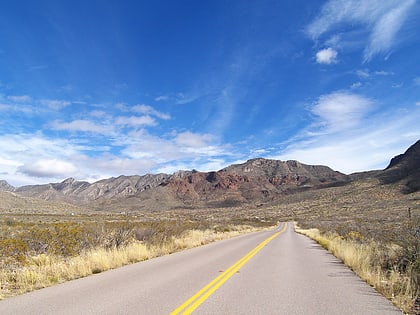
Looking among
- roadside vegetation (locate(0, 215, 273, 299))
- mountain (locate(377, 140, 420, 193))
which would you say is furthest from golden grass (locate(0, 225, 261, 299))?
mountain (locate(377, 140, 420, 193))

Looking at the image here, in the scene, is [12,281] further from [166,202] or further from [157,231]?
[166,202]

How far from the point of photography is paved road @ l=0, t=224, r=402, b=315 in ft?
20.8

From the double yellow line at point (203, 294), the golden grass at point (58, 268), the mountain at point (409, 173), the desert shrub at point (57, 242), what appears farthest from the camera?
the mountain at point (409, 173)

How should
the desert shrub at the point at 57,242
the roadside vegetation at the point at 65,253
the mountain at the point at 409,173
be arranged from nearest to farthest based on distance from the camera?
the roadside vegetation at the point at 65,253, the desert shrub at the point at 57,242, the mountain at the point at 409,173

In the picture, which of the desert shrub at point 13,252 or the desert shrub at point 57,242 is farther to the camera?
the desert shrub at point 57,242

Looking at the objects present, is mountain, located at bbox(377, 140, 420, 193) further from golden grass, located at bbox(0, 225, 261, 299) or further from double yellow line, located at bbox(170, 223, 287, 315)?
double yellow line, located at bbox(170, 223, 287, 315)

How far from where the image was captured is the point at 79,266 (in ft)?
33.9


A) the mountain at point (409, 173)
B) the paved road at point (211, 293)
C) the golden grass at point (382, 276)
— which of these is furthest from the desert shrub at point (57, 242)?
the mountain at point (409, 173)

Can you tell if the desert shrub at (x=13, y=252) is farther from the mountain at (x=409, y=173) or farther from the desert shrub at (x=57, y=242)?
the mountain at (x=409, y=173)

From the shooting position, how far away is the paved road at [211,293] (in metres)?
6.35

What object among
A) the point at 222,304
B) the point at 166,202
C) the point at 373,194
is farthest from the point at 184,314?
the point at 166,202

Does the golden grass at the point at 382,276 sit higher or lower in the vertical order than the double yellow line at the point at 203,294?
lower

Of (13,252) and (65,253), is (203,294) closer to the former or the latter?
(13,252)

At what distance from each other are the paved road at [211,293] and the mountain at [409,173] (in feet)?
253
